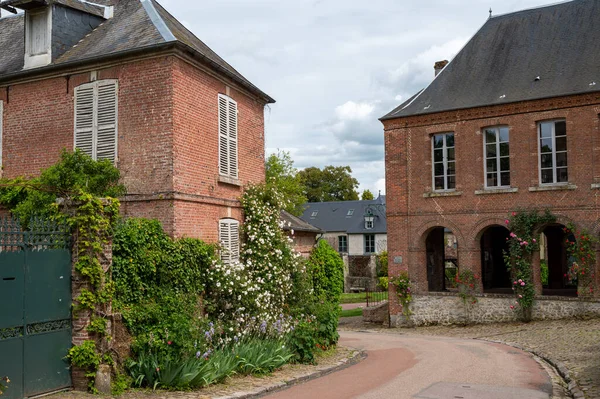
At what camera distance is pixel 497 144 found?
71.8ft

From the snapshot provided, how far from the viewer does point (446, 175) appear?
2281 cm

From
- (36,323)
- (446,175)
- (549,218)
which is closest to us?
(36,323)

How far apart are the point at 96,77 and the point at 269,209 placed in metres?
5.09

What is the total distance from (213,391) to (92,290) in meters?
2.52

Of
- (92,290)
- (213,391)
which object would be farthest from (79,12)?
(213,391)

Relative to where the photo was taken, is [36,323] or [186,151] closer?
[36,323]

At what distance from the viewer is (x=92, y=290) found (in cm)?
925

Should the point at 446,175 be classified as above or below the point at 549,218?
above

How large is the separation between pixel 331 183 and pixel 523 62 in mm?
47178

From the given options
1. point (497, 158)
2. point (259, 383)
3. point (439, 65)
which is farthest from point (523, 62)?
point (259, 383)

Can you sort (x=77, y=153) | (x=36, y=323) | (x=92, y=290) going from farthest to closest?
(x=77, y=153)
(x=92, y=290)
(x=36, y=323)

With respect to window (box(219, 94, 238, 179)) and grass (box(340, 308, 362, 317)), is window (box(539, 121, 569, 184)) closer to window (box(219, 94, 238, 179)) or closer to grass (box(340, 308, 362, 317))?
grass (box(340, 308, 362, 317))

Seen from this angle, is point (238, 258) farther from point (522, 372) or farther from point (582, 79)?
point (582, 79)

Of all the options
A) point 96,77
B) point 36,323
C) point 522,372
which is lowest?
point 522,372
